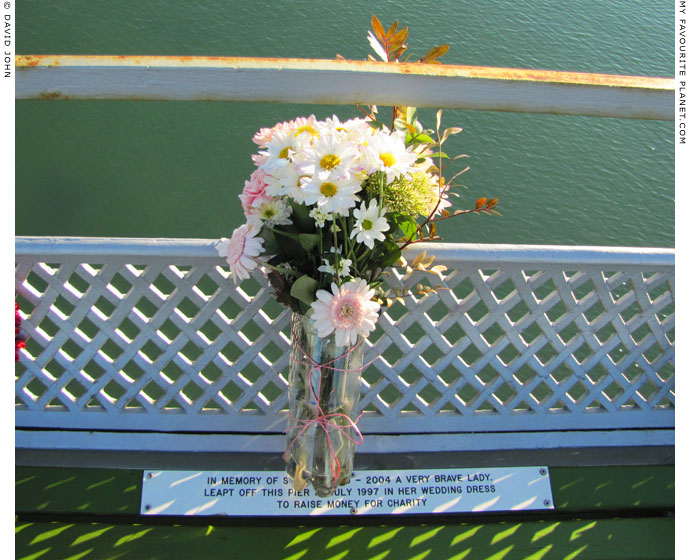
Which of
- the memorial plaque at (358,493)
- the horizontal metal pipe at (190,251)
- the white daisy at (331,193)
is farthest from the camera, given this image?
the memorial plaque at (358,493)

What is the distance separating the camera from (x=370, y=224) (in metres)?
1.40

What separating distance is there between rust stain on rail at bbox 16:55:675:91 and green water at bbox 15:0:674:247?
2063 millimetres

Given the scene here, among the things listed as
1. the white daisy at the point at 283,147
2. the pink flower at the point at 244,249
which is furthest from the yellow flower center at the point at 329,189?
the pink flower at the point at 244,249

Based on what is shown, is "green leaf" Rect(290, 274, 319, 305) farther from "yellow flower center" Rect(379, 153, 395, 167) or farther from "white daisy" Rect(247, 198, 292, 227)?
"yellow flower center" Rect(379, 153, 395, 167)

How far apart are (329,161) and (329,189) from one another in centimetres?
6

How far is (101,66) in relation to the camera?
1.42 meters

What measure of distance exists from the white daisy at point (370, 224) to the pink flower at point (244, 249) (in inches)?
8.6

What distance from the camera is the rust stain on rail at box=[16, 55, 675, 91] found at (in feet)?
4.68

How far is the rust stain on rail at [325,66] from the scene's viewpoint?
4.68 feet

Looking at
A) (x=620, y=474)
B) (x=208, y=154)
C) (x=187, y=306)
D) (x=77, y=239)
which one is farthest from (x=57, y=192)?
(x=620, y=474)

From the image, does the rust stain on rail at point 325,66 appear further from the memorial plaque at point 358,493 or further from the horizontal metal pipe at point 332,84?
the memorial plaque at point 358,493

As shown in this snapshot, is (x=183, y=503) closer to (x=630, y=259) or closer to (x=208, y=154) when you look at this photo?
(x=630, y=259)

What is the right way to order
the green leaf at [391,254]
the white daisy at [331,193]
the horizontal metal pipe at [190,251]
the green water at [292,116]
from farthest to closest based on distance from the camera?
the green water at [292,116], the horizontal metal pipe at [190,251], the green leaf at [391,254], the white daisy at [331,193]

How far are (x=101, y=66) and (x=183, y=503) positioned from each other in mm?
1320
